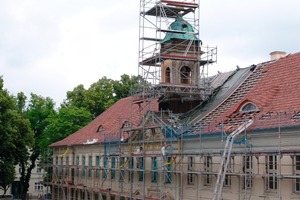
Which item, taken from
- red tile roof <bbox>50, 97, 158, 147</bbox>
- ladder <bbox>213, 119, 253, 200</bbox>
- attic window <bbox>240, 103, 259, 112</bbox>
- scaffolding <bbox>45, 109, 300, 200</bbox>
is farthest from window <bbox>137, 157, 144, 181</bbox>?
ladder <bbox>213, 119, 253, 200</bbox>

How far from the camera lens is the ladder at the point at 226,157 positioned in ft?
70.0

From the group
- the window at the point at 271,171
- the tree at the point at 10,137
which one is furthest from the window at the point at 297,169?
the tree at the point at 10,137

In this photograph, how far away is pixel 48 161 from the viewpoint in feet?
172

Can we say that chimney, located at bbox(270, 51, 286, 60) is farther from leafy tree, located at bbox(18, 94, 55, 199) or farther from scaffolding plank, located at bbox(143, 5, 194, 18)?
leafy tree, located at bbox(18, 94, 55, 199)

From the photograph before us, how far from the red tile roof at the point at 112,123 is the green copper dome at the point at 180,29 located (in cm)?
415

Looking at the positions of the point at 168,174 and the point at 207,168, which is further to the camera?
the point at 168,174

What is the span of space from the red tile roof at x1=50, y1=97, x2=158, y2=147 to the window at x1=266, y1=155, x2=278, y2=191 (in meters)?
12.1

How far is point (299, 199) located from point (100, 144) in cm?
2028

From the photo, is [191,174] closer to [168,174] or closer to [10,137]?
[168,174]

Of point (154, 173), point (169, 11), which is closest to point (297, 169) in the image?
point (154, 173)

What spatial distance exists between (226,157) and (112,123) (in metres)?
18.8

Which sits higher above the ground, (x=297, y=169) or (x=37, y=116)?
(x=37, y=116)

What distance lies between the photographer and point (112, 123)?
40438 mm

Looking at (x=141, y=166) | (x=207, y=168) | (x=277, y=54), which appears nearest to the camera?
(x=207, y=168)
